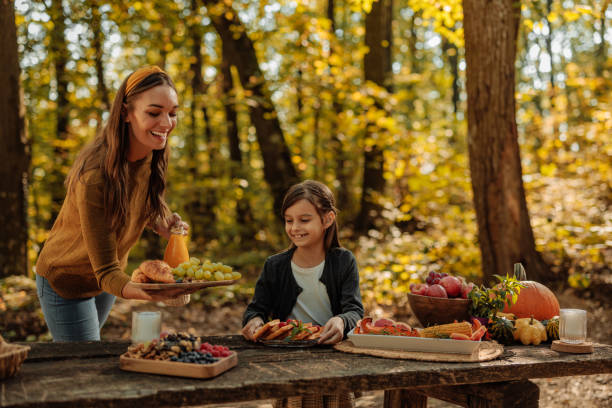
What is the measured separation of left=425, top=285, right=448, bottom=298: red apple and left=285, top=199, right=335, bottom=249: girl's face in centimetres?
67

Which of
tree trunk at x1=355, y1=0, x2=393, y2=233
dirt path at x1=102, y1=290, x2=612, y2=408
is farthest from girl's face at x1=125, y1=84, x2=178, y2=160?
tree trunk at x1=355, y1=0, x2=393, y2=233

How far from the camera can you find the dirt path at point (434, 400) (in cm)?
457

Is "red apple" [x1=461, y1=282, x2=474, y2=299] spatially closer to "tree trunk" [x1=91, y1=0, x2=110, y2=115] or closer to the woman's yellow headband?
the woman's yellow headband

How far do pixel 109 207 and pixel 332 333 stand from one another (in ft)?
3.91

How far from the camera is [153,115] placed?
2.56m

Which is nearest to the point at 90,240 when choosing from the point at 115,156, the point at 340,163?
the point at 115,156

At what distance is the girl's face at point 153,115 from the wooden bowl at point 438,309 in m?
1.51

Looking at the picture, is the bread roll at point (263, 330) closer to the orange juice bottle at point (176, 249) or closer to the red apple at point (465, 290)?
the orange juice bottle at point (176, 249)

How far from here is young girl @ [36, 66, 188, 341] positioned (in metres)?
2.47

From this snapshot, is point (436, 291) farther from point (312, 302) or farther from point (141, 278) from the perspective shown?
point (141, 278)

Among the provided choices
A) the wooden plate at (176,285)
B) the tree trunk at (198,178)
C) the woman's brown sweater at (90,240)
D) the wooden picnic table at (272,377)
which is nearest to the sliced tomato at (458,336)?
the wooden picnic table at (272,377)

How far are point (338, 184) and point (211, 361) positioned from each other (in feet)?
26.4

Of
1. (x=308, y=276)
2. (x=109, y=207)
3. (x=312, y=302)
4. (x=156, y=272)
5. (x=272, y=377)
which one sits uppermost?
(x=109, y=207)

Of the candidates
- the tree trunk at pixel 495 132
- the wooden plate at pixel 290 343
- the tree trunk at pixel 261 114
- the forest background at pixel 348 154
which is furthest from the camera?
the tree trunk at pixel 261 114
